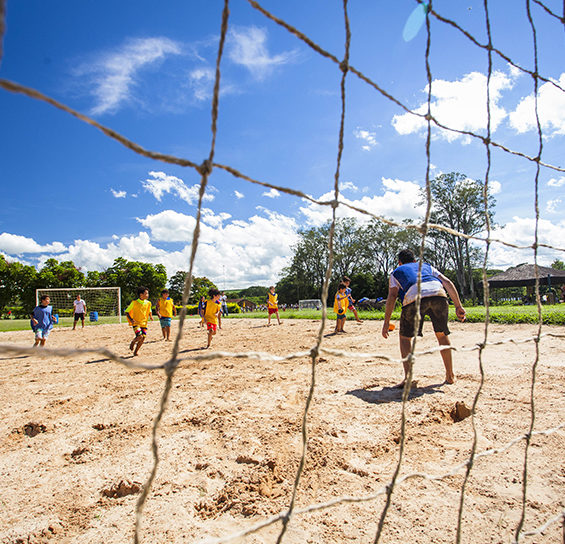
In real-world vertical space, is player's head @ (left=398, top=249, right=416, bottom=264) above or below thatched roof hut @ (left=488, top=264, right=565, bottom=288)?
below

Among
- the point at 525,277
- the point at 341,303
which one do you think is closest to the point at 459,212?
the point at 525,277

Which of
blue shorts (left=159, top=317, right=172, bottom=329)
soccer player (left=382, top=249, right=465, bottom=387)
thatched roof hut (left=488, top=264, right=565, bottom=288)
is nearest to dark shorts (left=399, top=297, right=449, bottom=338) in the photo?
soccer player (left=382, top=249, right=465, bottom=387)

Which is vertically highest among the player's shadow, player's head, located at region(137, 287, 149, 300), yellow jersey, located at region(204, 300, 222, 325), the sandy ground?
player's head, located at region(137, 287, 149, 300)

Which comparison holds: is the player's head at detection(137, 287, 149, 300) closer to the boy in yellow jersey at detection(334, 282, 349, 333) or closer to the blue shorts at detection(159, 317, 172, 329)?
the blue shorts at detection(159, 317, 172, 329)

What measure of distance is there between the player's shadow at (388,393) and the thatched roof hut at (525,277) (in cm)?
2865

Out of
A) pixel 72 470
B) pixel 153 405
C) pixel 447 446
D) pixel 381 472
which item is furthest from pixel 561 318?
pixel 72 470

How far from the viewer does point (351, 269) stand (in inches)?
1861

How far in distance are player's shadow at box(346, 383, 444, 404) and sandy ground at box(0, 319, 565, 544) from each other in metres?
0.02

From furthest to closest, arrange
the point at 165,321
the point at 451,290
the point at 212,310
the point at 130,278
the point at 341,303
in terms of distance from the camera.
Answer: the point at 130,278 → the point at 165,321 → the point at 341,303 → the point at 212,310 → the point at 451,290

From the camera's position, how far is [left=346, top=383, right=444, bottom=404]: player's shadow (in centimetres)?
346

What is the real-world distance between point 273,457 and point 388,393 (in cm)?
177

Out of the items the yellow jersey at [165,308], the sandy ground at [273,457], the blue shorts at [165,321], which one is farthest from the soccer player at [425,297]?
the blue shorts at [165,321]

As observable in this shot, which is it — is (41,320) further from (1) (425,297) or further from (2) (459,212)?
(2) (459,212)

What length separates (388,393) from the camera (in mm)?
3678
